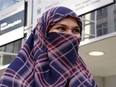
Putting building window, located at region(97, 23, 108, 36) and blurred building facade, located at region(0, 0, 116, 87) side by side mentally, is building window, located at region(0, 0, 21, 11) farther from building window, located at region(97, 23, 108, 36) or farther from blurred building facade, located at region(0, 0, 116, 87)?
building window, located at region(97, 23, 108, 36)

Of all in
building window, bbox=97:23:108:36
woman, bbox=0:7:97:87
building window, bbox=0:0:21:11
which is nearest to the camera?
woman, bbox=0:7:97:87

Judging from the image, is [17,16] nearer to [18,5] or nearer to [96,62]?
[18,5]

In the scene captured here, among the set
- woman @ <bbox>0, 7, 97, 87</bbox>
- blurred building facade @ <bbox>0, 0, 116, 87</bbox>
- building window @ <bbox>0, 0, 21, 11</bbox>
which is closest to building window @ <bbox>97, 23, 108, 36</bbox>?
blurred building facade @ <bbox>0, 0, 116, 87</bbox>

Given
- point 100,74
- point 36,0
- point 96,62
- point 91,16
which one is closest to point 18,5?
point 36,0

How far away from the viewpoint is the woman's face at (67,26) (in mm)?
894

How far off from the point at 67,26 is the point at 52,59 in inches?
3.9

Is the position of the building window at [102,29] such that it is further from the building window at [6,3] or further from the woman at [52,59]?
the woman at [52,59]

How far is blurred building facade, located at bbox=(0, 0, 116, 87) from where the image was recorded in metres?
2.50

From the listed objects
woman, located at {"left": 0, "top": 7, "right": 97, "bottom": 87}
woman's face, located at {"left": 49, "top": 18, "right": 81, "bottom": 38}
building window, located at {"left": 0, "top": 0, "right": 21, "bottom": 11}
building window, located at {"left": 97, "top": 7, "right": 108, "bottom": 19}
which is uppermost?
building window, located at {"left": 0, "top": 0, "right": 21, "bottom": 11}

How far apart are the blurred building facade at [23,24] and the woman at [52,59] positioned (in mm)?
1393

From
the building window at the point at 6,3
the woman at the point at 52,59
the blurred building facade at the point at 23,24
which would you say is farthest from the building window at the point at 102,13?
the woman at the point at 52,59

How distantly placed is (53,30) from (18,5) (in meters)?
2.10

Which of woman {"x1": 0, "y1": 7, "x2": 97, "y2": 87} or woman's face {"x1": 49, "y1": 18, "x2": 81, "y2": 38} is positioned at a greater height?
woman's face {"x1": 49, "y1": 18, "x2": 81, "y2": 38}

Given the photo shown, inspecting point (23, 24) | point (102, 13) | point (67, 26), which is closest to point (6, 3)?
point (23, 24)
